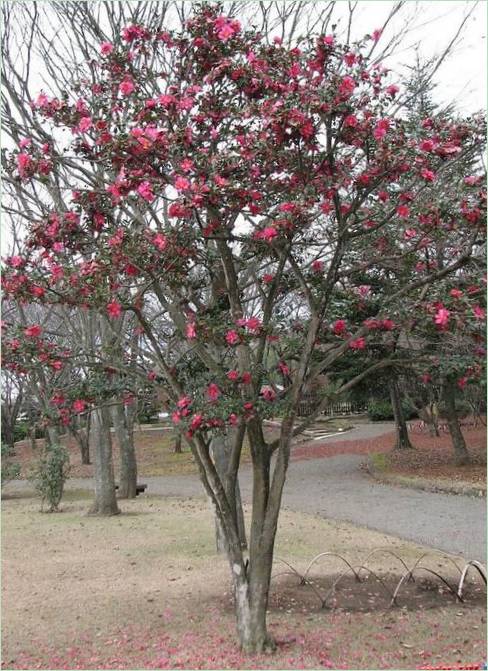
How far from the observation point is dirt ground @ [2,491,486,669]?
443 cm

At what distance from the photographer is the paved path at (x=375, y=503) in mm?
8648

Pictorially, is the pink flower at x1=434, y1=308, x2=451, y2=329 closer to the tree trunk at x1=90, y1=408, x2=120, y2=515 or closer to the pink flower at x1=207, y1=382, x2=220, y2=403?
the pink flower at x1=207, y1=382, x2=220, y2=403

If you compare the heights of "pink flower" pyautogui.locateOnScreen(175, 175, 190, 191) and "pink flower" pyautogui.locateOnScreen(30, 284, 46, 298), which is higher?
"pink flower" pyautogui.locateOnScreen(175, 175, 190, 191)

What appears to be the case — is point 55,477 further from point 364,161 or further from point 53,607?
point 364,161

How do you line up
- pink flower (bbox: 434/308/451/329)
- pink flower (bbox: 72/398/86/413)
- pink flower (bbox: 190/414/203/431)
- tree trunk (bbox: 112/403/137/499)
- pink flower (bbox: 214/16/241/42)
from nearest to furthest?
1. pink flower (bbox: 434/308/451/329)
2. pink flower (bbox: 190/414/203/431)
3. pink flower (bbox: 214/16/241/42)
4. pink flower (bbox: 72/398/86/413)
5. tree trunk (bbox: 112/403/137/499)

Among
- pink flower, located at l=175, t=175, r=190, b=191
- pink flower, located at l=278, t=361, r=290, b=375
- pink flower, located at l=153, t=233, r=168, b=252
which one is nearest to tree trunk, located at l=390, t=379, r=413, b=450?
pink flower, located at l=278, t=361, r=290, b=375

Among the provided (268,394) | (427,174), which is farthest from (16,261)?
(427,174)

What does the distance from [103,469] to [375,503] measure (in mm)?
4849

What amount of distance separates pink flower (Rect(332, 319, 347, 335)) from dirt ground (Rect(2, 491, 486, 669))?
7.30 ft

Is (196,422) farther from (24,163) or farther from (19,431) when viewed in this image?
(19,431)

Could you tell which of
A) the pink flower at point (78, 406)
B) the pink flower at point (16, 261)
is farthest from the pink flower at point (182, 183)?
the pink flower at point (78, 406)

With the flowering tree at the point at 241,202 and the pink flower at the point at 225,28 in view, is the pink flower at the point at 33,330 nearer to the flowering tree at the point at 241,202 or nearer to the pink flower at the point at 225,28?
the flowering tree at the point at 241,202

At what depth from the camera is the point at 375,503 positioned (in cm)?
1148

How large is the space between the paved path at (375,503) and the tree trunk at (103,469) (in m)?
2.70
